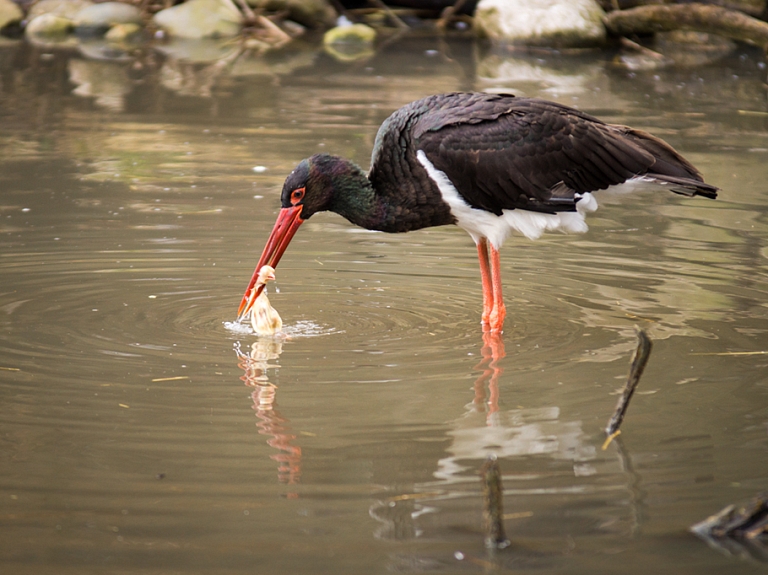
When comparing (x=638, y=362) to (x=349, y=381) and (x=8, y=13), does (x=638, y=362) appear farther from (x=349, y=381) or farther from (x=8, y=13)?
(x=8, y=13)

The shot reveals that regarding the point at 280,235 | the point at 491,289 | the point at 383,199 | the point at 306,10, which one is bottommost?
the point at 306,10

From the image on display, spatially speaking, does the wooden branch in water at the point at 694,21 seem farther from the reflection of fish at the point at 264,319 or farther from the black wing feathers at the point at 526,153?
the reflection of fish at the point at 264,319

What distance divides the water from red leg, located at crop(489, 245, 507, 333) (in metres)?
0.07

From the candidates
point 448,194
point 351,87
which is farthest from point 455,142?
point 351,87

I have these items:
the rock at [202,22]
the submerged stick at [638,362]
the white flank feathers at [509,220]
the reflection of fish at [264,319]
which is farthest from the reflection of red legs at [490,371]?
the rock at [202,22]

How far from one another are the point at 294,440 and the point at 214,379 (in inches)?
29.1

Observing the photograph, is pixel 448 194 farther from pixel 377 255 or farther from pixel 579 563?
pixel 579 563

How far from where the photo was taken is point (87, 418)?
4270 mm

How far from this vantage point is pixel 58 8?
18.8 metres

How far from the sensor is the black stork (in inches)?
216

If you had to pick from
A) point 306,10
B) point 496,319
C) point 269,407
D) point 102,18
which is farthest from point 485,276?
point 102,18

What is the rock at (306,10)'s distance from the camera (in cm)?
1900

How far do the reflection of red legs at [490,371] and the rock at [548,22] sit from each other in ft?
39.6

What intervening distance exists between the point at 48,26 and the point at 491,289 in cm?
1417
